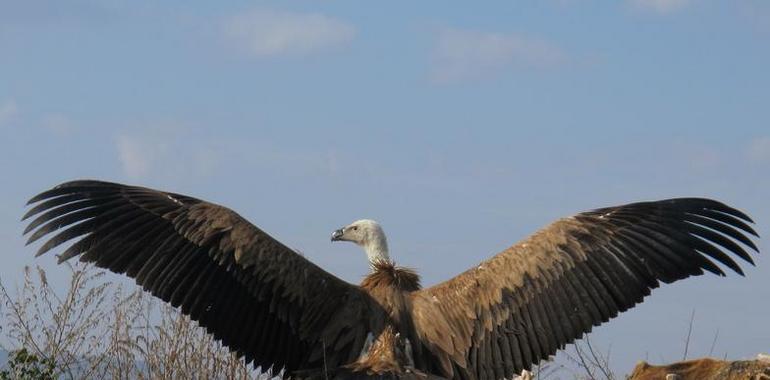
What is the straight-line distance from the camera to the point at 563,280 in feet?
26.4

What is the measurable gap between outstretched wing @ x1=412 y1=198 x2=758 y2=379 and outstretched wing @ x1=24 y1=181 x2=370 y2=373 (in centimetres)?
55

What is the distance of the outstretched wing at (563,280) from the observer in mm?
7852

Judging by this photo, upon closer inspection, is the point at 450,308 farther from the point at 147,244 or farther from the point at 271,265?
the point at 147,244

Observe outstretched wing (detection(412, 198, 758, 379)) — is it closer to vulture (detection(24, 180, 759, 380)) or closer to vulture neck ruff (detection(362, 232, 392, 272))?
vulture (detection(24, 180, 759, 380))

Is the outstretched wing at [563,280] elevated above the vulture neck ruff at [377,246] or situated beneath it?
situated beneath

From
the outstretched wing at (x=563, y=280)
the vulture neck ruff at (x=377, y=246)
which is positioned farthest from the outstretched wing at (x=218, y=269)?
the vulture neck ruff at (x=377, y=246)

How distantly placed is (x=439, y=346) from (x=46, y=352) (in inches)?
120

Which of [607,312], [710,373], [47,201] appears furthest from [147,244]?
[710,373]

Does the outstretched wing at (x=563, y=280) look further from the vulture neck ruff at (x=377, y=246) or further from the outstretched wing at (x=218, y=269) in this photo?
the vulture neck ruff at (x=377, y=246)

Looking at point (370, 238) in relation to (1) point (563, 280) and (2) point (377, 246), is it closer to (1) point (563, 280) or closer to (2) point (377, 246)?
(2) point (377, 246)

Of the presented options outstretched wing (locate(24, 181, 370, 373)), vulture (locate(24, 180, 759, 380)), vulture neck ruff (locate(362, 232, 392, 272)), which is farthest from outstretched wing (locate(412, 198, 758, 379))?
vulture neck ruff (locate(362, 232, 392, 272))

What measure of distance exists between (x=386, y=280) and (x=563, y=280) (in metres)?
1.07

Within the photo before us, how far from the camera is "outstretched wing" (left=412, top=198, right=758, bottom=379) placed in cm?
785

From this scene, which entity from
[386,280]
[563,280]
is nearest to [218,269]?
[386,280]
